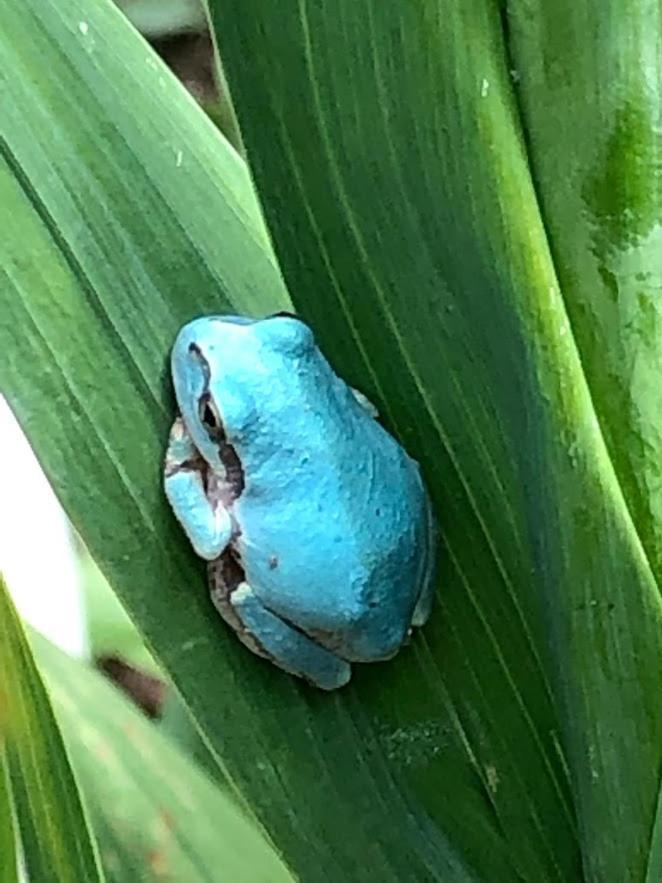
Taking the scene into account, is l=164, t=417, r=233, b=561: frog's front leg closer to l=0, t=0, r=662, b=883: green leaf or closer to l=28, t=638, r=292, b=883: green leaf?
l=0, t=0, r=662, b=883: green leaf

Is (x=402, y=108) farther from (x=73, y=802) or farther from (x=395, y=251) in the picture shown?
(x=73, y=802)

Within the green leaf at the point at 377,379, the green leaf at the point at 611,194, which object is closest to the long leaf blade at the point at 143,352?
the green leaf at the point at 377,379

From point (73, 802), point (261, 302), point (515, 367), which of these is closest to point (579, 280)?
point (515, 367)

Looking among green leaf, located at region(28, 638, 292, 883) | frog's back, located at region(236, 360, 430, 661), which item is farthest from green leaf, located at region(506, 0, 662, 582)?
green leaf, located at region(28, 638, 292, 883)

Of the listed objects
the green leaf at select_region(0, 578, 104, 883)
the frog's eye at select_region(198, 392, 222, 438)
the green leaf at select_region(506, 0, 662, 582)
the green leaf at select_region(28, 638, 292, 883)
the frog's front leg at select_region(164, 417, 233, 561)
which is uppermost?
the green leaf at select_region(506, 0, 662, 582)

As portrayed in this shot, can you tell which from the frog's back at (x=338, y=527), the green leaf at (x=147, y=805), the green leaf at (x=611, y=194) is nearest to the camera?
the green leaf at (x=611, y=194)

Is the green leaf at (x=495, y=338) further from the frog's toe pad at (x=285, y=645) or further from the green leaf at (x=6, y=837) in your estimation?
the green leaf at (x=6, y=837)

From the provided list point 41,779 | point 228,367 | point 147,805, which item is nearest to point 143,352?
point 228,367
